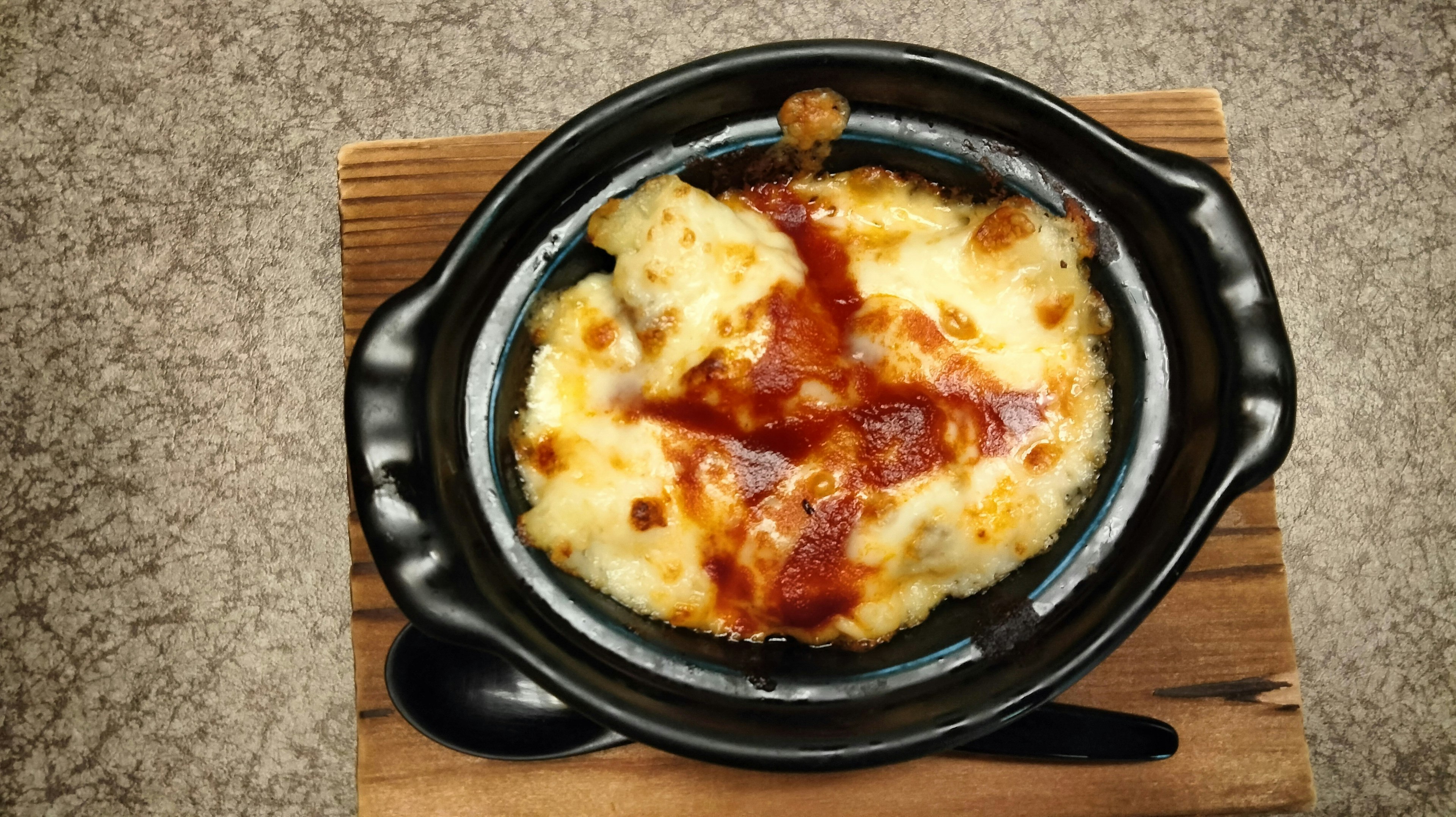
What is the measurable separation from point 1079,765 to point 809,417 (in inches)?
26.6

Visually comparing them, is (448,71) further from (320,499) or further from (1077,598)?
(1077,598)

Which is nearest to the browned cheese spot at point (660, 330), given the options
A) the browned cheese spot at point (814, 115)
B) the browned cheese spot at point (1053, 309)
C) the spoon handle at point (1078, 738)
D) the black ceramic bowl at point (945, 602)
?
the black ceramic bowl at point (945, 602)

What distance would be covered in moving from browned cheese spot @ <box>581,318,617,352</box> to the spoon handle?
724 millimetres

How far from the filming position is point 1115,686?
1326 millimetres

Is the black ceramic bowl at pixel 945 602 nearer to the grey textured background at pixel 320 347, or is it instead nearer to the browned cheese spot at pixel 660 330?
the browned cheese spot at pixel 660 330

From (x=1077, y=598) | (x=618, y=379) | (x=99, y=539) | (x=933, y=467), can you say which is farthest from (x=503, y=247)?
(x=99, y=539)

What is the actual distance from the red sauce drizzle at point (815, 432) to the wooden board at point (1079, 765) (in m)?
0.39

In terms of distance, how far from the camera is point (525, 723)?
1291 millimetres

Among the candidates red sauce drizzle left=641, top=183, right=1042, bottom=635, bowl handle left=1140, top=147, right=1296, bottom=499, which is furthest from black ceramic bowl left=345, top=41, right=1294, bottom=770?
red sauce drizzle left=641, top=183, right=1042, bottom=635

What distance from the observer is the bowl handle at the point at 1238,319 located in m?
1.00

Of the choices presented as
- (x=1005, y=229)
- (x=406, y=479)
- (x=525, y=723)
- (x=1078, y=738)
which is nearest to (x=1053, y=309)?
(x=1005, y=229)

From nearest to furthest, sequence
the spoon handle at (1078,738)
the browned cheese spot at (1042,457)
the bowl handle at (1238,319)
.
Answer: the bowl handle at (1238,319) < the browned cheese spot at (1042,457) < the spoon handle at (1078,738)

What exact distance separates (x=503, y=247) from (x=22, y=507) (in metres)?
1.53

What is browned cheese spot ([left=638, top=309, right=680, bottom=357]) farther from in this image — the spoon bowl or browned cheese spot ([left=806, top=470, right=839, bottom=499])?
the spoon bowl
